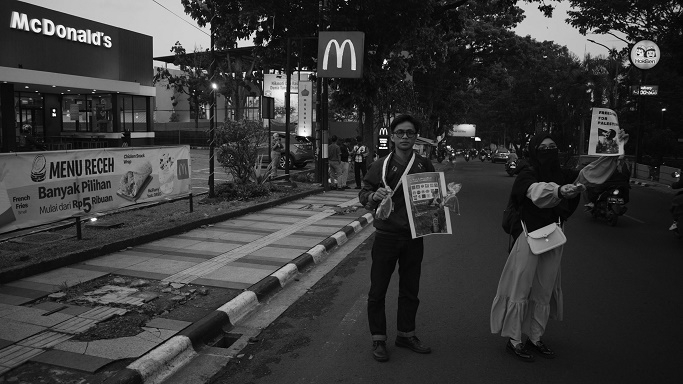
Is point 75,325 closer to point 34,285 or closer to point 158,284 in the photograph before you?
point 158,284

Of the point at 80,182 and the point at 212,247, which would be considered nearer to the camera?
the point at 80,182

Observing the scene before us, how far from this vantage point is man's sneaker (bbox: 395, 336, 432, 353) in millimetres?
4496

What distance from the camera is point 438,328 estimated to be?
202 inches

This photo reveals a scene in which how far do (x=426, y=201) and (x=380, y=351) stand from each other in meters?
1.27

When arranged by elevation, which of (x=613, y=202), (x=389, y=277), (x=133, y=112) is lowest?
(x=613, y=202)

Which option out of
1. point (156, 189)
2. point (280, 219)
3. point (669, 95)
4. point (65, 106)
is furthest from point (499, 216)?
point (65, 106)

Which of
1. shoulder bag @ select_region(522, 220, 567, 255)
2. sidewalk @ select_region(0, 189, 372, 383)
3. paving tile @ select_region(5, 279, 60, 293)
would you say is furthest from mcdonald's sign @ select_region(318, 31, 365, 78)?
shoulder bag @ select_region(522, 220, 567, 255)

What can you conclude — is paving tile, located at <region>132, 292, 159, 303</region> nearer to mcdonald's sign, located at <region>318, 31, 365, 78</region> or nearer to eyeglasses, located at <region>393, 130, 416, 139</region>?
eyeglasses, located at <region>393, 130, 416, 139</region>

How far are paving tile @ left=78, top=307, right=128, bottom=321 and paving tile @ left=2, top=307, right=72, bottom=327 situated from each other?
161 mm

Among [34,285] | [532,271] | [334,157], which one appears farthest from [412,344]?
[334,157]

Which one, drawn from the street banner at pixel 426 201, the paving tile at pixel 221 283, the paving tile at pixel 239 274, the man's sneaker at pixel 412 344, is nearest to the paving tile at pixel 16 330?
the paving tile at pixel 221 283

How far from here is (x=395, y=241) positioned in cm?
440

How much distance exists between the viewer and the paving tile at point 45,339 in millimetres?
4379

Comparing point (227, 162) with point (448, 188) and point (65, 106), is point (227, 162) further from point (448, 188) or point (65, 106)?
point (65, 106)
